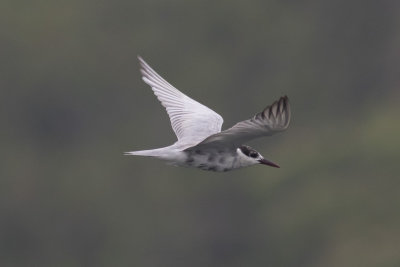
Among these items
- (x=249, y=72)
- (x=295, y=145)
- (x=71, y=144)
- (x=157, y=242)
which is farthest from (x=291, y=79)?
(x=157, y=242)

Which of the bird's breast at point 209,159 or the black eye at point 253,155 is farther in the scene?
the black eye at point 253,155

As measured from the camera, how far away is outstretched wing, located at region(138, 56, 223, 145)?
15.2 meters

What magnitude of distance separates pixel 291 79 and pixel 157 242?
13.7 m

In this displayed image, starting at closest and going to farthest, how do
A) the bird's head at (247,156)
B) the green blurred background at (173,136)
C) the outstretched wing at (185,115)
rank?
the bird's head at (247,156) → the outstretched wing at (185,115) → the green blurred background at (173,136)

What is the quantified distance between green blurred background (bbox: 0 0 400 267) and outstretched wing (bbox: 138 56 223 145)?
85.5 feet

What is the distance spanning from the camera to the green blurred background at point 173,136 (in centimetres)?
4697

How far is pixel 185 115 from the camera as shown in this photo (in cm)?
1584

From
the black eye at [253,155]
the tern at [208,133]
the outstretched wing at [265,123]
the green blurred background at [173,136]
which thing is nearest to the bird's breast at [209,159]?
the tern at [208,133]

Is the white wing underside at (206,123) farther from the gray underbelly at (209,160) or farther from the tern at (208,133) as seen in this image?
the gray underbelly at (209,160)

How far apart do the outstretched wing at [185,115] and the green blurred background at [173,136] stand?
85.5ft

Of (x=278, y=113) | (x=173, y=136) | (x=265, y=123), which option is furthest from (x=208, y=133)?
(x=173, y=136)

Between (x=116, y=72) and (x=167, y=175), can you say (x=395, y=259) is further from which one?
(x=116, y=72)

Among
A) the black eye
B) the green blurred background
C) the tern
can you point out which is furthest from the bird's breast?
the green blurred background

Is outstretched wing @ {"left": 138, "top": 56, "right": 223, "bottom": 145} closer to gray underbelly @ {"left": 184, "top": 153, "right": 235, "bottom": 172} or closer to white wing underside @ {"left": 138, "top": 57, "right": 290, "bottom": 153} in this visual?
white wing underside @ {"left": 138, "top": 57, "right": 290, "bottom": 153}
